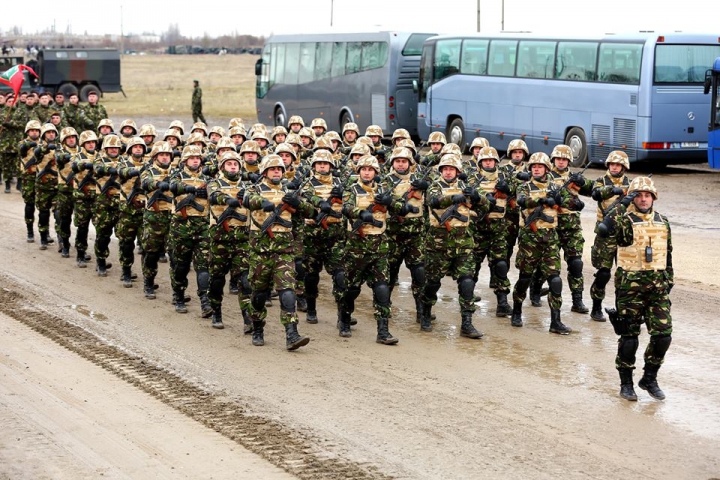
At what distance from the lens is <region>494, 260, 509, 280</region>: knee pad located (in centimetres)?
1249

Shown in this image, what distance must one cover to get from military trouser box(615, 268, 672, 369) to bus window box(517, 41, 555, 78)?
1820 centimetres

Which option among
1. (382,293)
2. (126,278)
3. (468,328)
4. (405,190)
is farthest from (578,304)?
(126,278)

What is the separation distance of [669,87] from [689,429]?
665 inches

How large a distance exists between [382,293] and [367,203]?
904 mm

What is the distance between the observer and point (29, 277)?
15258 millimetres

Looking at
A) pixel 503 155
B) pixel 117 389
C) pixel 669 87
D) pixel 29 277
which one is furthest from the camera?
pixel 503 155

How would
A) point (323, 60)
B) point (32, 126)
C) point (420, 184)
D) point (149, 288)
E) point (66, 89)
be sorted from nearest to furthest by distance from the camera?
point (420, 184) → point (149, 288) → point (32, 126) → point (323, 60) → point (66, 89)

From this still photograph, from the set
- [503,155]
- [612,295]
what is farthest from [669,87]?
[612,295]

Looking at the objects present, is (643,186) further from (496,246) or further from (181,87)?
(181,87)

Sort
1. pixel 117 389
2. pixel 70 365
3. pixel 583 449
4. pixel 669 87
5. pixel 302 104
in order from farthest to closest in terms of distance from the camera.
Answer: pixel 302 104, pixel 669 87, pixel 70 365, pixel 117 389, pixel 583 449

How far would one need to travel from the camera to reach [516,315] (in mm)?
12281

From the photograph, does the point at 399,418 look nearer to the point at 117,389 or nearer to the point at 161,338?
the point at 117,389

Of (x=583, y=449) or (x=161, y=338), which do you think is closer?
(x=583, y=449)

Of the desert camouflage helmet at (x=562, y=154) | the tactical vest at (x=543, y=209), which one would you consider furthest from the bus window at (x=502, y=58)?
the tactical vest at (x=543, y=209)
